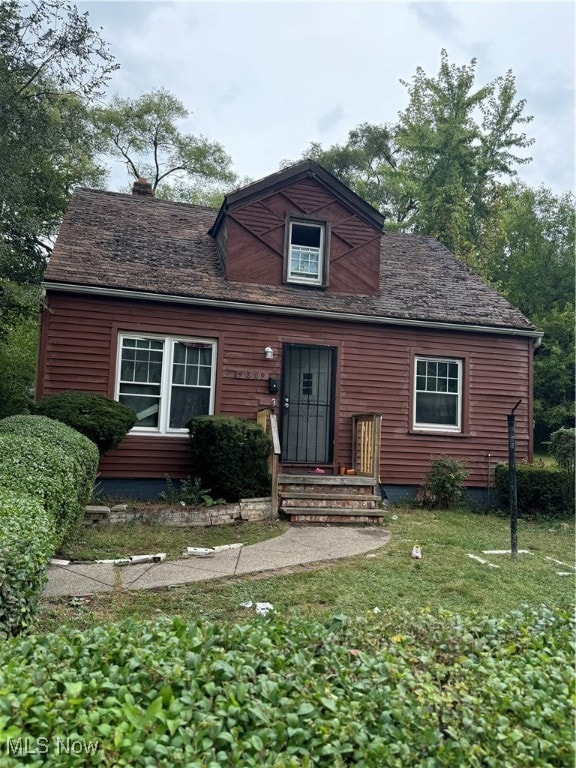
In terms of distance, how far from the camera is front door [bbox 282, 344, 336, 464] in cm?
990

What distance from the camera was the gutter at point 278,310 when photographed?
8.73 m

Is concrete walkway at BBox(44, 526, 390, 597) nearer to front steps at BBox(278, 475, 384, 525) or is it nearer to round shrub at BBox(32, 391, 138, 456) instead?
front steps at BBox(278, 475, 384, 525)

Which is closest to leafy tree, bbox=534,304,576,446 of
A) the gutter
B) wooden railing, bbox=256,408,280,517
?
the gutter

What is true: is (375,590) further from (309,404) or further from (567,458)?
(567,458)

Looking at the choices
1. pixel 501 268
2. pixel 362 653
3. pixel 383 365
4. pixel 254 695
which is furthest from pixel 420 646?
pixel 501 268

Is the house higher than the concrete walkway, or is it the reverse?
the house

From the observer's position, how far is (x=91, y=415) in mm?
7918

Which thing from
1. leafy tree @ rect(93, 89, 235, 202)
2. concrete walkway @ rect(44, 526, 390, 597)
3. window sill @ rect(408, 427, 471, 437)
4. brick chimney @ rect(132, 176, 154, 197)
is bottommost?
concrete walkway @ rect(44, 526, 390, 597)

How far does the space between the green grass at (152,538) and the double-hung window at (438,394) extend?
4079mm

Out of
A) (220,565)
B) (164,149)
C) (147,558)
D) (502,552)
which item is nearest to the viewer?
(220,565)

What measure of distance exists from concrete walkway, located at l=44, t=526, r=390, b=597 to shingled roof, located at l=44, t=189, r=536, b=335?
13.9ft

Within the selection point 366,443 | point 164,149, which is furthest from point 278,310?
point 164,149

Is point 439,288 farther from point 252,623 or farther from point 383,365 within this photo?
point 252,623

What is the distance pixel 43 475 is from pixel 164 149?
77.2ft
